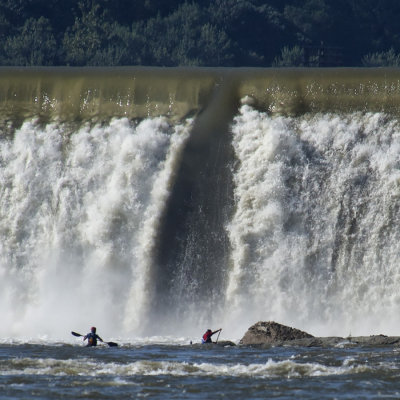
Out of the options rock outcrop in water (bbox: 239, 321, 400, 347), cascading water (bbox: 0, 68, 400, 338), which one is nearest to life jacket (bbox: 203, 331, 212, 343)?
rock outcrop in water (bbox: 239, 321, 400, 347)

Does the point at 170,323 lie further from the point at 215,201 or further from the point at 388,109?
the point at 388,109

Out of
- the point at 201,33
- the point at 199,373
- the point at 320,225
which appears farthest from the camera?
the point at 201,33

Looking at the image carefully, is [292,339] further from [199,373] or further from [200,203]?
[200,203]

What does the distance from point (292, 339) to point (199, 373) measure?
17.3 feet

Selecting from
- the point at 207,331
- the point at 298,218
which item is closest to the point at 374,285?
the point at 298,218

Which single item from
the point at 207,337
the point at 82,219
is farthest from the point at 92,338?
the point at 82,219

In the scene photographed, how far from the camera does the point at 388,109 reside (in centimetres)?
3906

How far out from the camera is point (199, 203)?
39.9 meters

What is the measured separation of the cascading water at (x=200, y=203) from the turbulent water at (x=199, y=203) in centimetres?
4

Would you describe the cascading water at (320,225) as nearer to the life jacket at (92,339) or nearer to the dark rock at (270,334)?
the dark rock at (270,334)

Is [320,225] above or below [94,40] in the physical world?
below

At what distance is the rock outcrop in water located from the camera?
113ft

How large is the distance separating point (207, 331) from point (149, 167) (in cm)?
656

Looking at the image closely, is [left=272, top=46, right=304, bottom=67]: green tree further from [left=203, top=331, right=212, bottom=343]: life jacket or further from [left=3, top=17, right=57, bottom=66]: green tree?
[left=203, top=331, right=212, bottom=343]: life jacket
